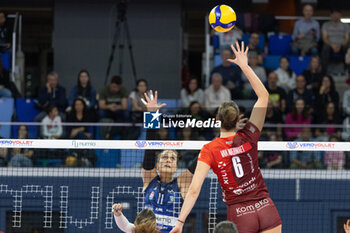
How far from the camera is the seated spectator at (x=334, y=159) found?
13367 mm

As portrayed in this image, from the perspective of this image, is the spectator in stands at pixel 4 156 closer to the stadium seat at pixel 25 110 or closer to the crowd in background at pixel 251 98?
the crowd in background at pixel 251 98

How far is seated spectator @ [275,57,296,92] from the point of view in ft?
51.8

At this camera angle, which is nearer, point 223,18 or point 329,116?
point 223,18

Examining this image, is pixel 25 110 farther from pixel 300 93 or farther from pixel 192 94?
pixel 300 93

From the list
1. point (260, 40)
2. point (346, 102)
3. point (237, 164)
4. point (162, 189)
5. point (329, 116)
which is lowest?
point (162, 189)

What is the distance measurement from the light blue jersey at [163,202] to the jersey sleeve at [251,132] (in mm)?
1791

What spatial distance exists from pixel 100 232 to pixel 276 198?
3439 mm

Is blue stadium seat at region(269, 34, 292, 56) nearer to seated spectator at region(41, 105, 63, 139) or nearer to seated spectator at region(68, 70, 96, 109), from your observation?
seated spectator at region(68, 70, 96, 109)

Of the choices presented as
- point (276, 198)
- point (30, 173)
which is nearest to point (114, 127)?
point (30, 173)

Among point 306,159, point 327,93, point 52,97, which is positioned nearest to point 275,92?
Answer: point 327,93

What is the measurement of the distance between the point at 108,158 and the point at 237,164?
21.6ft

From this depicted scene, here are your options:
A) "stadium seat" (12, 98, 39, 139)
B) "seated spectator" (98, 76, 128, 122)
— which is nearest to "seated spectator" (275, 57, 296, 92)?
"seated spectator" (98, 76, 128, 122)

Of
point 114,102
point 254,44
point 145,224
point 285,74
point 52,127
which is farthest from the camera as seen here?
point 254,44

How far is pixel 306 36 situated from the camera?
17016 mm
